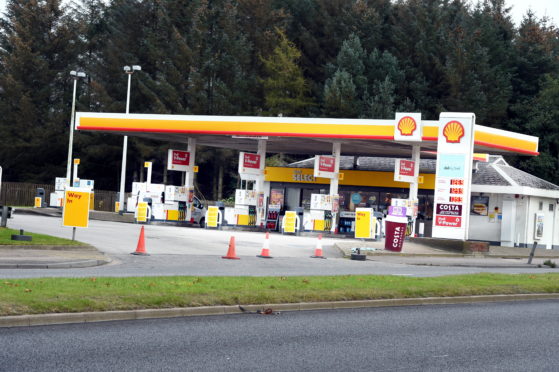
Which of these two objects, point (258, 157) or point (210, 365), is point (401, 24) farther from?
point (210, 365)

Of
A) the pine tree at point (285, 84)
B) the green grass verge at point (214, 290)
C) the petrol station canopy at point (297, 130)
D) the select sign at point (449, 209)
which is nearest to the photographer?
the green grass verge at point (214, 290)

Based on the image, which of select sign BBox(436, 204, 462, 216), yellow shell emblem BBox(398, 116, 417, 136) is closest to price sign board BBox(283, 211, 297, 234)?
yellow shell emblem BBox(398, 116, 417, 136)

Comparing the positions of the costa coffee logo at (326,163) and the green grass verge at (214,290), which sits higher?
the costa coffee logo at (326,163)

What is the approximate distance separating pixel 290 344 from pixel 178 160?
35.4 metres

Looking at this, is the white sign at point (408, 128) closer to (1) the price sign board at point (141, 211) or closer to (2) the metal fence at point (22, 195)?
(1) the price sign board at point (141, 211)

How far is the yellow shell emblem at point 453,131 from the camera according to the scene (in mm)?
33344

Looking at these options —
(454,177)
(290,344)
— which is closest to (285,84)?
(454,177)

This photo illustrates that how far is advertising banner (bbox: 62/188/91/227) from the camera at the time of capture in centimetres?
2383

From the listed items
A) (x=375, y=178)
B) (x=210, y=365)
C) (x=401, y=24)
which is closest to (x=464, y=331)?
(x=210, y=365)

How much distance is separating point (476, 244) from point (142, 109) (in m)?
43.6

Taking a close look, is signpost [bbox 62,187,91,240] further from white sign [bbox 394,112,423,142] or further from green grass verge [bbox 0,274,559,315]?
white sign [bbox 394,112,423,142]

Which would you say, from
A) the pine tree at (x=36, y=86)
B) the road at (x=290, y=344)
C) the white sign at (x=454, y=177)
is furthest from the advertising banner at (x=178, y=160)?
the road at (x=290, y=344)

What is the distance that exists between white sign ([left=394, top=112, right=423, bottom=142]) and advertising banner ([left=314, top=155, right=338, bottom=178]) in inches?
158

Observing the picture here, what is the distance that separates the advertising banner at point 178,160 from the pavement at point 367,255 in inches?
156
